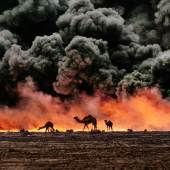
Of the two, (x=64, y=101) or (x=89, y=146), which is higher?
(x=64, y=101)

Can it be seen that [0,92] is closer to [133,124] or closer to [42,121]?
[42,121]

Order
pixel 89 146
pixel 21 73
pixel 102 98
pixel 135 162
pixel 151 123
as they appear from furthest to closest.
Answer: pixel 21 73 < pixel 102 98 < pixel 151 123 < pixel 89 146 < pixel 135 162

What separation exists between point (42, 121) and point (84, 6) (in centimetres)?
2478

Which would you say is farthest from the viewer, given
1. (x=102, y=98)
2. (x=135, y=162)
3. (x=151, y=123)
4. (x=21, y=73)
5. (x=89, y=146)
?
(x=21, y=73)

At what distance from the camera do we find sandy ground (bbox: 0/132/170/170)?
35688 mm

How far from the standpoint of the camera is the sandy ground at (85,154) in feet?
117

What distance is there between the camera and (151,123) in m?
89.7

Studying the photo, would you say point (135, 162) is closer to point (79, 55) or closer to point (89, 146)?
point (89, 146)

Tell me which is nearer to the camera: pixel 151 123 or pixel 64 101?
pixel 151 123

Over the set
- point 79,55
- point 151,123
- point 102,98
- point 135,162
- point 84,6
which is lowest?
point 135,162

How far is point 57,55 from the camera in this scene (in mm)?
102125

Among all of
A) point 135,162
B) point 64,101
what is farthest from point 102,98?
point 135,162

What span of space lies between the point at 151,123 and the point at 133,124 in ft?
10.3

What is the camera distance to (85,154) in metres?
42.0
